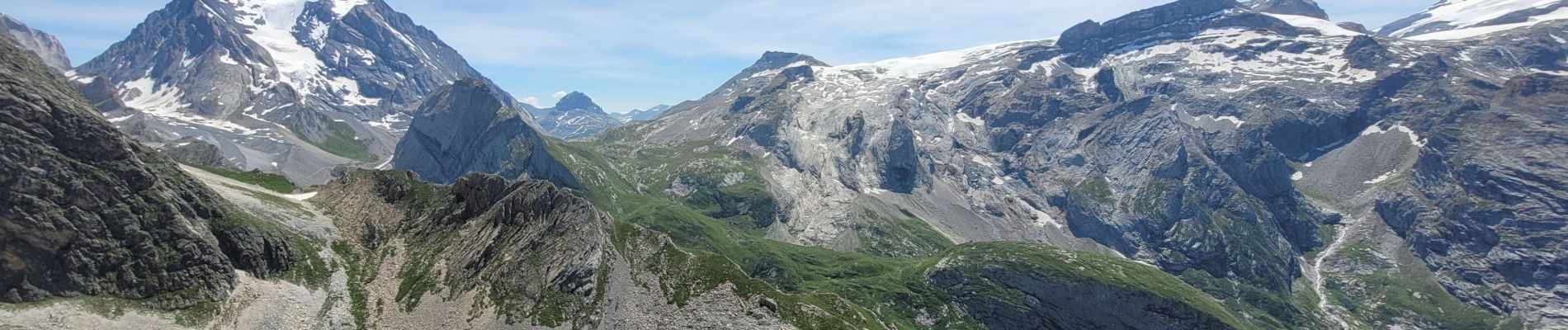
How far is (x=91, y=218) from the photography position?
8156cm

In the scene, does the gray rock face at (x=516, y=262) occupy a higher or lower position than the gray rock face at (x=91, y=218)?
lower

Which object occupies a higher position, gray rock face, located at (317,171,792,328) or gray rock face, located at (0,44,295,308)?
gray rock face, located at (0,44,295,308)

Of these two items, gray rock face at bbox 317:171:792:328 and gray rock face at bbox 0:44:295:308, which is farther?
gray rock face at bbox 317:171:792:328

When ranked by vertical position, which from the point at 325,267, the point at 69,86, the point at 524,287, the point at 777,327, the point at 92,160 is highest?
the point at 69,86

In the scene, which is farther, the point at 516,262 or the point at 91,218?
the point at 516,262

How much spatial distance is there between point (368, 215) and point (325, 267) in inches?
742

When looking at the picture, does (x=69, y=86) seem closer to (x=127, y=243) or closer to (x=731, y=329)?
(x=127, y=243)

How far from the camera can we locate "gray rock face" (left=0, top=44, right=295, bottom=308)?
7594 centimetres

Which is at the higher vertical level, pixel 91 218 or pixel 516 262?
pixel 91 218

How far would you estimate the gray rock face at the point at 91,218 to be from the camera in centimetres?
7594

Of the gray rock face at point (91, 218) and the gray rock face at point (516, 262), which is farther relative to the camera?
the gray rock face at point (516, 262)

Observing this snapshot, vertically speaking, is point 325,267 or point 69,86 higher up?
point 69,86

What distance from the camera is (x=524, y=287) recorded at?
4055 inches

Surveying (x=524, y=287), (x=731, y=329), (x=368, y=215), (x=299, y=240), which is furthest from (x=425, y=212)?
(x=731, y=329)
